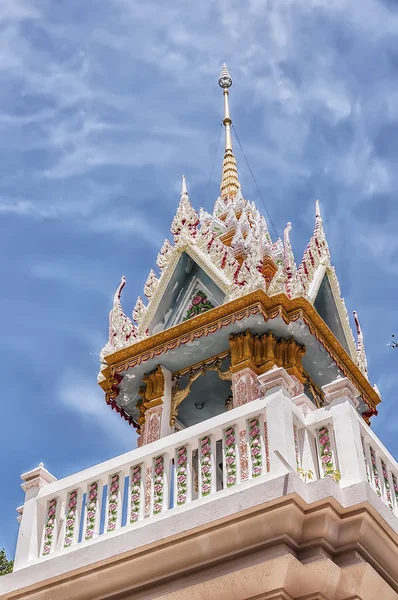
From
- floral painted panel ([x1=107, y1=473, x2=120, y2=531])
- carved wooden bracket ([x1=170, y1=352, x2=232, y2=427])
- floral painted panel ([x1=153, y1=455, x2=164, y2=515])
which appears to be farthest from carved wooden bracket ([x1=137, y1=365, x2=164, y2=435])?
floral painted panel ([x1=153, y1=455, x2=164, y2=515])

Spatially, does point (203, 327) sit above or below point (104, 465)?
above

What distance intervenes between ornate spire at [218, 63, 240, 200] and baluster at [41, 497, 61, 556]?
7889mm

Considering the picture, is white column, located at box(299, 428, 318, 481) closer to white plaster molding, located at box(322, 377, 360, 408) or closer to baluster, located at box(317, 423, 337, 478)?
baluster, located at box(317, 423, 337, 478)

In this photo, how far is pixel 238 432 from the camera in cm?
782

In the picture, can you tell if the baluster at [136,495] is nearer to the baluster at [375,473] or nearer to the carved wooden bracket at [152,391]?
the baluster at [375,473]

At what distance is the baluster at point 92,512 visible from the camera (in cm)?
802

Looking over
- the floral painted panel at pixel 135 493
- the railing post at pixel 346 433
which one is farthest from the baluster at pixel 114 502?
the railing post at pixel 346 433

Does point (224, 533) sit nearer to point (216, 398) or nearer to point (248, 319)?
point (248, 319)

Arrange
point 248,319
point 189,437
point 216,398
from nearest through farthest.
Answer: point 189,437 < point 248,319 < point 216,398

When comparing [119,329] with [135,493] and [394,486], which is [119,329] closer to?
[135,493]

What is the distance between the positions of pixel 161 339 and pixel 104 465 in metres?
4.31

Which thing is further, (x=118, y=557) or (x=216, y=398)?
(x=216, y=398)

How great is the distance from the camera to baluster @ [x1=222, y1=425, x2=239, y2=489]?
760cm

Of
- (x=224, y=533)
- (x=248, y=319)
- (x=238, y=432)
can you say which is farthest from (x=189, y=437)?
(x=248, y=319)
